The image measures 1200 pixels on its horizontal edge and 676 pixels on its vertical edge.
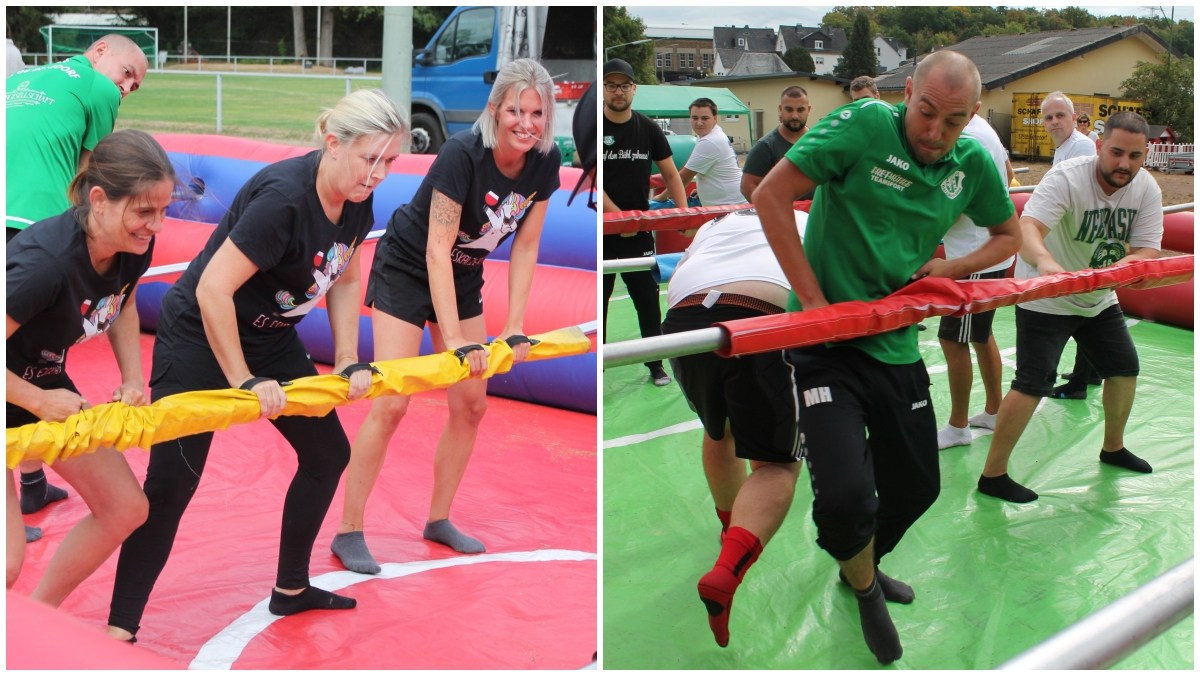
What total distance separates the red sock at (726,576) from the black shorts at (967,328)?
170 centimetres

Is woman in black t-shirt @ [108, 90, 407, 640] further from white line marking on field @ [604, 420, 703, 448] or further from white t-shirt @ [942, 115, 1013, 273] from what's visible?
white t-shirt @ [942, 115, 1013, 273]

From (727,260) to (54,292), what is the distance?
4.74ft

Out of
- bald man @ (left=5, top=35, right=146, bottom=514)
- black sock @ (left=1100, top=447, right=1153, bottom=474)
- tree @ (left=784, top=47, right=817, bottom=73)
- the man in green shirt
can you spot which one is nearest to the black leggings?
bald man @ (left=5, top=35, right=146, bottom=514)

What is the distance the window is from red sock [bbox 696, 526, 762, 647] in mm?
9353

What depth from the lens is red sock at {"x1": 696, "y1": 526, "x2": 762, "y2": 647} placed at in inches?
87.1

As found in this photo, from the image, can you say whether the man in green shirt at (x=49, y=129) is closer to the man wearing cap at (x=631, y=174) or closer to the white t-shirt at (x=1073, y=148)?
the man wearing cap at (x=631, y=174)

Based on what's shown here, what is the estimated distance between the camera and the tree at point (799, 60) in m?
2.99

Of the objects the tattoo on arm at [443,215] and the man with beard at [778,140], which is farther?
the man with beard at [778,140]

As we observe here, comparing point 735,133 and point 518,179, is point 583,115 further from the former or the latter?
point 735,133

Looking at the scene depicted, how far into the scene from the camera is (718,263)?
2486 mm

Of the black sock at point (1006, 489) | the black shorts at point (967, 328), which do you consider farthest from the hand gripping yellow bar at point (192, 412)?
the black shorts at point (967, 328)

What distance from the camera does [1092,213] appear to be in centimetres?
338

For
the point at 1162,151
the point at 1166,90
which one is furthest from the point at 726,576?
the point at 1162,151

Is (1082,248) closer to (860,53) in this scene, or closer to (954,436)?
(954,436)
